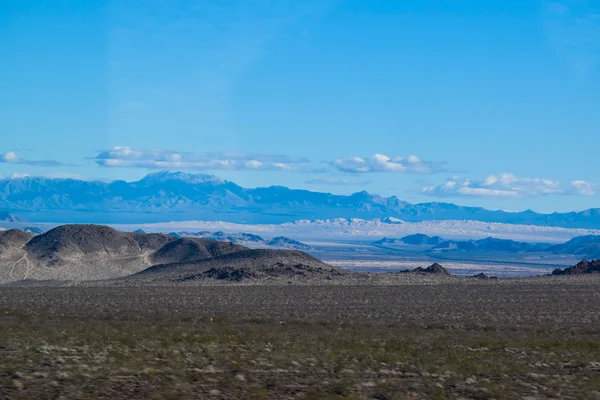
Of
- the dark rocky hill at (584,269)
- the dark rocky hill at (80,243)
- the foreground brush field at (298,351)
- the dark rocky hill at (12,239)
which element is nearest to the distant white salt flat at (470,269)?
the dark rocky hill at (80,243)

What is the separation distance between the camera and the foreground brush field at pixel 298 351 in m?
12.6

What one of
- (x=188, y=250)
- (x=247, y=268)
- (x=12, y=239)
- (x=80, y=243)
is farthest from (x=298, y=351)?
(x=12, y=239)

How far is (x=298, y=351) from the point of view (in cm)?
1717

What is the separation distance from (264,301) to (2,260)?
159ft

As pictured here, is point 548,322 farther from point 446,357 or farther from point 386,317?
point 446,357

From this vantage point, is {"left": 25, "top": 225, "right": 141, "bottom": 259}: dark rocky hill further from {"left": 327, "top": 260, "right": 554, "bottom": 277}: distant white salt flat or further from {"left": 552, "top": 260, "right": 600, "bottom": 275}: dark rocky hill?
{"left": 552, "top": 260, "right": 600, "bottom": 275}: dark rocky hill

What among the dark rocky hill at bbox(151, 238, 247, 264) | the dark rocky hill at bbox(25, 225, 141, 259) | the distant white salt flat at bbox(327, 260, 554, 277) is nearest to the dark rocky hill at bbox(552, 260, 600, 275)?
the dark rocky hill at bbox(151, 238, 247, 264)

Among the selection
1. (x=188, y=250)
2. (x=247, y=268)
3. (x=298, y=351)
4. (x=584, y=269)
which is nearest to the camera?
(x=298, y=351)

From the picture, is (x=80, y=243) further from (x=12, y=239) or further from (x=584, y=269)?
(x=584, y=269)

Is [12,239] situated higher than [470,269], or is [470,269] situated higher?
[12,239]

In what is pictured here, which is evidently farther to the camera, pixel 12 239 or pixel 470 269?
pixel 470 269

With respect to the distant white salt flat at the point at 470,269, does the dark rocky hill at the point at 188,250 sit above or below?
above

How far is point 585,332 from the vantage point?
24859mm

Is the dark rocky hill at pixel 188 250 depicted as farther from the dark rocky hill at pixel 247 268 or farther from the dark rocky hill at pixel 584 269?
the dark rocky hill at pixel 584 269
